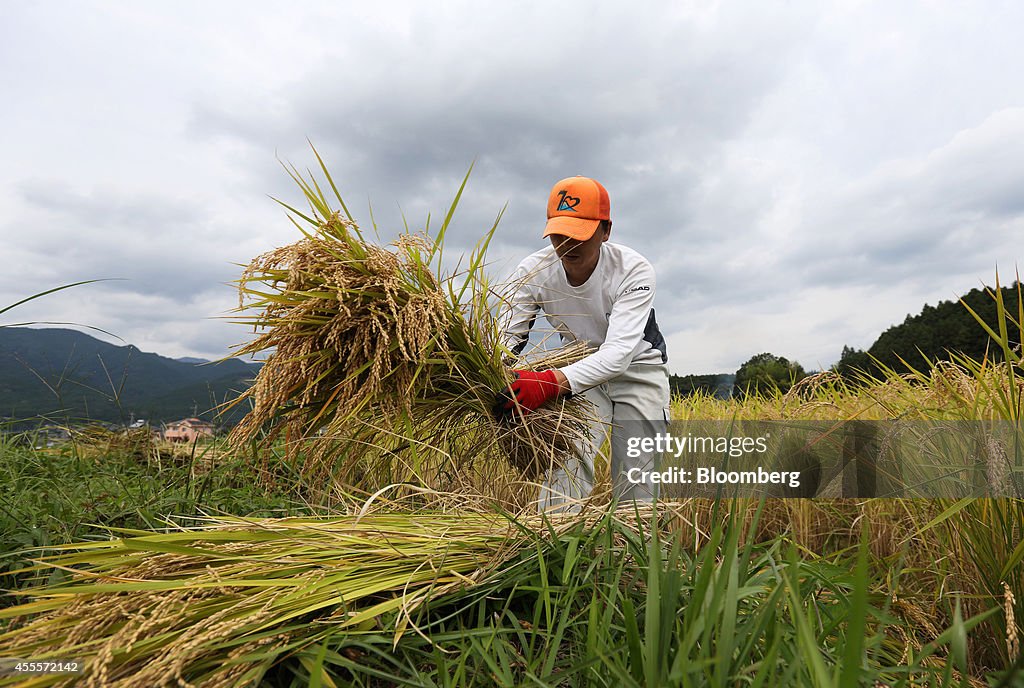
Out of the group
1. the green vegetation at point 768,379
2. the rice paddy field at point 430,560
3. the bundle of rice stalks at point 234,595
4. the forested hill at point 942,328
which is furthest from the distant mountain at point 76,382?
the forested hill at point 942,328

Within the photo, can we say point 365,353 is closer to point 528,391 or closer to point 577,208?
point 528,391

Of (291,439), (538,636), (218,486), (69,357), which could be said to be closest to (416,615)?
(538,636)

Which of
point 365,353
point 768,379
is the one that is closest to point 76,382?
point 365,353

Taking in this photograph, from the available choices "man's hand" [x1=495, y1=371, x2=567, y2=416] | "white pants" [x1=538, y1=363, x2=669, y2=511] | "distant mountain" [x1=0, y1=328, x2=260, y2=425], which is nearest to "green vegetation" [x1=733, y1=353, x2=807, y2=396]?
"white pants" [x1=538, y1=363, x2=669, y2=511]

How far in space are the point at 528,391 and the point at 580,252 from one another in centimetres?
101

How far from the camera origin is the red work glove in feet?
7.59

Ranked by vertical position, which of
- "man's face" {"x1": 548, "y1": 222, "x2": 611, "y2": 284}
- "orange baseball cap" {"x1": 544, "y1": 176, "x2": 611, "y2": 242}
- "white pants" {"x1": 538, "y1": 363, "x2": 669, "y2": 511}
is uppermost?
"orange baseball cap" {"x1": 544, "y1": 176, "x2": 611, "y2": 242}

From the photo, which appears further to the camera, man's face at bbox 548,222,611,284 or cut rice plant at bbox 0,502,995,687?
man's face at bbox 548,222,611,284

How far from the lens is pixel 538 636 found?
4.59 ft

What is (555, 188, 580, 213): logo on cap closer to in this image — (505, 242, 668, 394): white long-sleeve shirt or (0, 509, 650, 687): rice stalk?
(505, 242, 668, 394): white long-sleeve shirt

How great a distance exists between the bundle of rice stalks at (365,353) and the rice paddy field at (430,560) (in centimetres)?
1

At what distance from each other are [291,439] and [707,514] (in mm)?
2845

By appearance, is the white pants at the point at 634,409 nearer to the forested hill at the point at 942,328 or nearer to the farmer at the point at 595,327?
the farmer at the point at 595,327

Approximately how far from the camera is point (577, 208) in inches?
114
